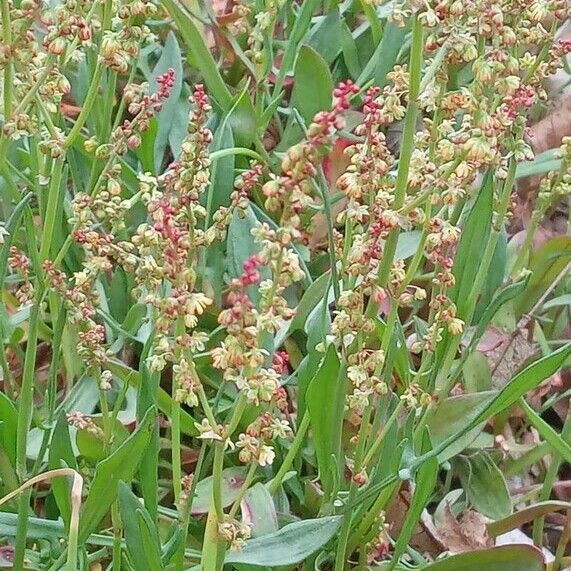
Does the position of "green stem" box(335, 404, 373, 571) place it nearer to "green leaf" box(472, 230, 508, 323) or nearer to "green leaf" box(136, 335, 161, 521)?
"green leaf" box(136, 335, 161, 521)

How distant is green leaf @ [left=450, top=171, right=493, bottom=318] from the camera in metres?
0.93

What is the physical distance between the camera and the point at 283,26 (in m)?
1.55

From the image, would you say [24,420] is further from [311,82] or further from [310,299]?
[311,82]

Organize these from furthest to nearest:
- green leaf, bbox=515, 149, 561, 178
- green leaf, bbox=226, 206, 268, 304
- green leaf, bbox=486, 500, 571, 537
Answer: green leaf, bbox=515, 149, 561, 178, green leaf, bbox=226, 206, 268, 304, green leaf, bbox=486, 500, 571, 537

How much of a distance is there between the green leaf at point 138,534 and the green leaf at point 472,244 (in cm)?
39

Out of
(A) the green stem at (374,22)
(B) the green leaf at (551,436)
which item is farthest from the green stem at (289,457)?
(A) the green stem at (374,22)

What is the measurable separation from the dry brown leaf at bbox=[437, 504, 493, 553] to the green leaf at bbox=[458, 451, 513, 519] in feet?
0.06

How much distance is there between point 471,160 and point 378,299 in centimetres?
11

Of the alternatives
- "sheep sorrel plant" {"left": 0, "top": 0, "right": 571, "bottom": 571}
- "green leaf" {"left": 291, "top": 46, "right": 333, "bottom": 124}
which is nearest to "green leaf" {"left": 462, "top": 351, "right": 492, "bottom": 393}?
"sheep sorrel plant" {"left": 0, "top": 0, "right": 571, "bottom": 571}

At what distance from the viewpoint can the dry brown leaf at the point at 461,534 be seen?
3.40 feet

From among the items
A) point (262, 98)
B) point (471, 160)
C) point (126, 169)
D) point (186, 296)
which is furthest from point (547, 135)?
point (186, 296)

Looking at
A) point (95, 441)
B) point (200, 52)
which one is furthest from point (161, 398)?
point (200, 52)

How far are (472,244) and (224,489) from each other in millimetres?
346

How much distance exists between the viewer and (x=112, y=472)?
811mm
